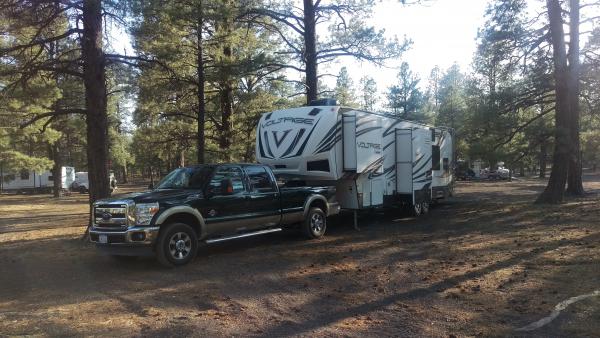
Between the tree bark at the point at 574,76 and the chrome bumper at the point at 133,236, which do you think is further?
the tree bark at the point at 574,76

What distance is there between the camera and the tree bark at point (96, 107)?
1220 centimetres

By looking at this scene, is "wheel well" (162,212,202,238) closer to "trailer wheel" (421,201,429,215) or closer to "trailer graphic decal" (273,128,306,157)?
"trailer graphic decal" (273,128,306,157)

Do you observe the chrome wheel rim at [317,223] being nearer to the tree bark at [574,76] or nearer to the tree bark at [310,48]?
the tree bark at [310,48]

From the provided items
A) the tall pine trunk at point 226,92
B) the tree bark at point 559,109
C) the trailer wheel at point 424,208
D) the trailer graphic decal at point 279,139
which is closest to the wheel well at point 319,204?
the trailer graphic decal at point 279,139

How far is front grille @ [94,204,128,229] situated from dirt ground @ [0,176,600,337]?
2.77 ft

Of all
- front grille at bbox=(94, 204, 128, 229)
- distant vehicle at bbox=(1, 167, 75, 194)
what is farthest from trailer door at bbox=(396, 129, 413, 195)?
distant vehicle at bbox=(1, 167, 75, 194)

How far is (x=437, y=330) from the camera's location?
5.56m

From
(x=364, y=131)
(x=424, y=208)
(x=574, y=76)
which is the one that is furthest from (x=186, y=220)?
(x=574, y=76)

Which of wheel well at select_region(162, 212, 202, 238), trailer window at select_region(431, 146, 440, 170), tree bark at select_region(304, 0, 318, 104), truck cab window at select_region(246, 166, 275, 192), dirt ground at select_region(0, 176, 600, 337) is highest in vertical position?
tree bark at select_region(304, 0, 318, 104)

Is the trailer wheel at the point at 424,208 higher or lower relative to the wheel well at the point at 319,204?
lower

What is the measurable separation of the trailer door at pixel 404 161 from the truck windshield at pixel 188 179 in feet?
23.5

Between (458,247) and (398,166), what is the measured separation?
17.0 ft

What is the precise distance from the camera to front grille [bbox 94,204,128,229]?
8539mm

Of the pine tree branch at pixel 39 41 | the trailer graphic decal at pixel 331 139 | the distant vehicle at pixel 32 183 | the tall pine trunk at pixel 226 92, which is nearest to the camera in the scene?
the pine tree branch at pixel 39 41
